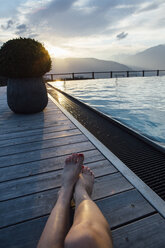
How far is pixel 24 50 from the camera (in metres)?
3.05

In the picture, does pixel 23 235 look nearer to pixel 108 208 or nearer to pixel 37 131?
pixel 108 208

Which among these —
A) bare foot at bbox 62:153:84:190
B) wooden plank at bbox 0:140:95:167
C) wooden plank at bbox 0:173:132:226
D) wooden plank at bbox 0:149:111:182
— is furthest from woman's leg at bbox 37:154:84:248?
wooden plank at bbox 0:140:95:167

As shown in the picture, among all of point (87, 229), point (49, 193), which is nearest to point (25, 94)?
point (49, 193)

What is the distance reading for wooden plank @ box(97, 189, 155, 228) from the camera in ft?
3.59

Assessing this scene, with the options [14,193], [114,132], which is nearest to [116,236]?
[14,193]

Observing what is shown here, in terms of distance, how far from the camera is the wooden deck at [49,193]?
3.30 feet

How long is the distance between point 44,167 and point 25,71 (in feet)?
7.10

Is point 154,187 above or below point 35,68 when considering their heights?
below

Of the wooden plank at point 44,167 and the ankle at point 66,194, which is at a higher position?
the ankle at point 66,194

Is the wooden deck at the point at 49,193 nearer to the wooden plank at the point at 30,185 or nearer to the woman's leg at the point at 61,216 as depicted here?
the wooden plank at the point at 30,185

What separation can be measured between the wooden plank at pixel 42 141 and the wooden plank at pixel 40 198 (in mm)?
691

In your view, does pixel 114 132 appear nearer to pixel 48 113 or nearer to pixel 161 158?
pixel 161 158

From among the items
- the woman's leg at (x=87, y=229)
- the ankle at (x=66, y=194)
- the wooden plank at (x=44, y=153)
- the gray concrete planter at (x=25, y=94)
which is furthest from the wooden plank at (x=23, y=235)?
the gray concrete planter at (x=25, y=94)

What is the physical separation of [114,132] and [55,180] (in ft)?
5.50
